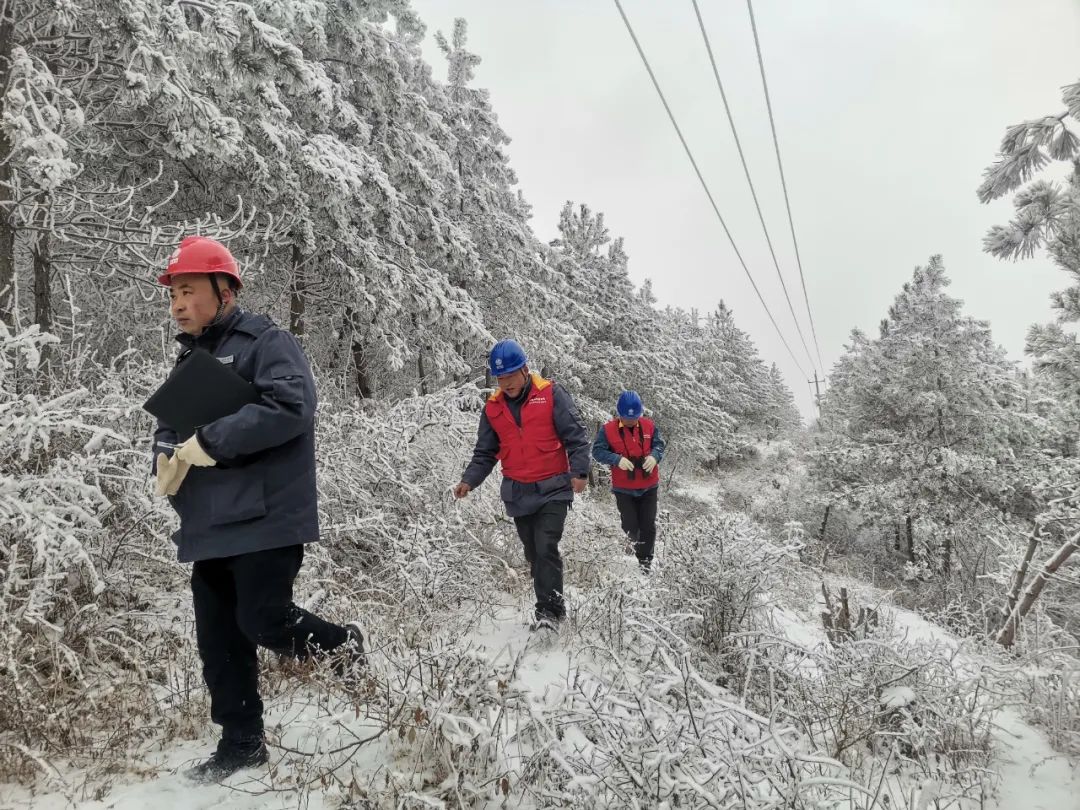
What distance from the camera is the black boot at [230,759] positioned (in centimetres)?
221

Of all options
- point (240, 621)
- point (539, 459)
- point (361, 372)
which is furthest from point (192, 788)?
point (361, 372)

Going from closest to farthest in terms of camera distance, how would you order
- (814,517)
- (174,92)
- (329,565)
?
1. (329,565)
2. (174,92)
3. (814,517)

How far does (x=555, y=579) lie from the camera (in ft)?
13.8

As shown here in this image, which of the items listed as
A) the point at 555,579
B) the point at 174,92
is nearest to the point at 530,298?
the point at 174,92

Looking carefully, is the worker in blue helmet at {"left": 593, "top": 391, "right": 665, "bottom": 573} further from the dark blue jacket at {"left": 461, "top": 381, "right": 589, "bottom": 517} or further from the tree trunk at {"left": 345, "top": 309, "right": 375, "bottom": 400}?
the tree trunk at {"left": 345, "top": 309, "right": 375, "bottom": 400}

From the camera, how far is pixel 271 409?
6.91 feet

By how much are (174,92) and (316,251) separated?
12.6 ft

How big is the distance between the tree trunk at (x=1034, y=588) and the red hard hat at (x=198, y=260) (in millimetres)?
5053

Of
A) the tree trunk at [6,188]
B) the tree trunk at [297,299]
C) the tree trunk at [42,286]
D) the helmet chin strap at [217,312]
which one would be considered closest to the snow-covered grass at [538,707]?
the helmet chin strap at [217,312]

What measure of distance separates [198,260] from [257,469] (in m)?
0.81

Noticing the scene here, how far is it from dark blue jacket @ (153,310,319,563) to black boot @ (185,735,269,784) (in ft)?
2.52

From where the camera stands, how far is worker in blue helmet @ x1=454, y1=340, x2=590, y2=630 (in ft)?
13.8

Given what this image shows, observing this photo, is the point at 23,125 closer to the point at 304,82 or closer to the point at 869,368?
the point at 304,82

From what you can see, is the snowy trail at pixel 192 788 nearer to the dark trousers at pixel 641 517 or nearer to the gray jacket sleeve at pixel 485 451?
the gray jacket sleeve at pixel 485 451
